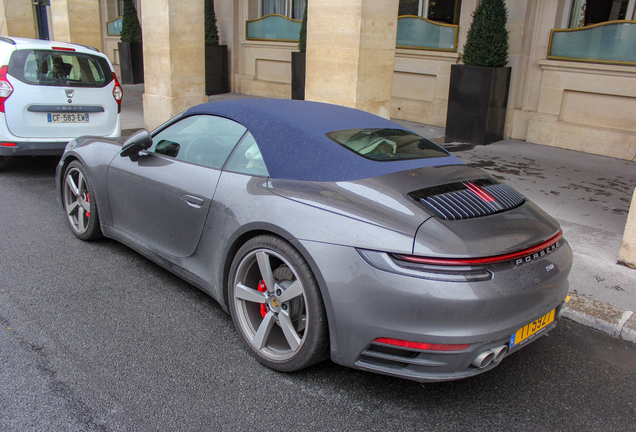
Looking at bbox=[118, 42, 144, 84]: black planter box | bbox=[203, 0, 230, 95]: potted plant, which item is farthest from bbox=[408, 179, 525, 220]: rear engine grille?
bbox=[118, 42, 144, 84]: black planter box

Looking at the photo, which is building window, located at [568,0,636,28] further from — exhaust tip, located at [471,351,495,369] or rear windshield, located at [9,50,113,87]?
exhaust tip, located at [471,351,495,369]

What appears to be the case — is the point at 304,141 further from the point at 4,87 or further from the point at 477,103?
the point at 477,103

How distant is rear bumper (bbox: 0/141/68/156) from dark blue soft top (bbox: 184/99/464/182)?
13.7 ft

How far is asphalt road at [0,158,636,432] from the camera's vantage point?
8.68 ft

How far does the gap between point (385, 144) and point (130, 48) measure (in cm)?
1774

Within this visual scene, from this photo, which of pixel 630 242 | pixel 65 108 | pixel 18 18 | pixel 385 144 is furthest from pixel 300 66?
pixel 18 18

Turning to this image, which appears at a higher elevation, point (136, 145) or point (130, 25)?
point (130, 25)

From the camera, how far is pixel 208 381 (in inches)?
115

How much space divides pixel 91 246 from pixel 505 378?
3588 millimetres

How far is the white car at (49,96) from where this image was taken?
267 inches

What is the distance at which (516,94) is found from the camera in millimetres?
10422

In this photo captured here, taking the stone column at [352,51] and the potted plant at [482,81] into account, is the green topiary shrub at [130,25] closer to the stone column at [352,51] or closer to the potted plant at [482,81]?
the potted plant at [482,81]

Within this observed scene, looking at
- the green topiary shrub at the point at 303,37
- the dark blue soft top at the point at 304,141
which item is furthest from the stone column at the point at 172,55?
the dark blue soft top at the point at 304,141

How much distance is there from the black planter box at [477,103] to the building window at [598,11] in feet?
4.80
